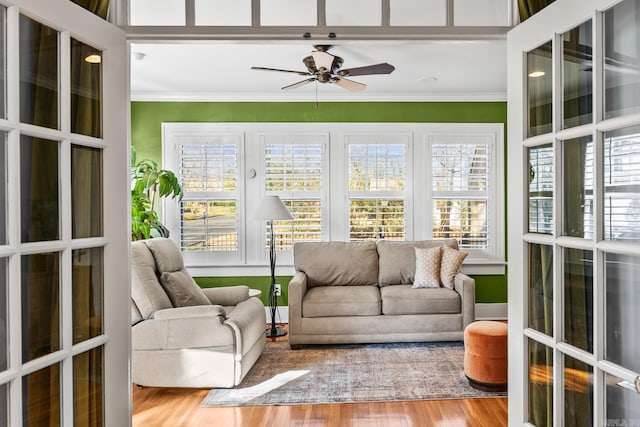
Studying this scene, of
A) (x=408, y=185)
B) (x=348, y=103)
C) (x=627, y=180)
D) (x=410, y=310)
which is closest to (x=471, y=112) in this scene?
(x=408, y=185)

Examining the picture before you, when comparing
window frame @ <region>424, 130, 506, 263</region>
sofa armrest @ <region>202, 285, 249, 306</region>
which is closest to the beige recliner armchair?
sofa armrest @ <region>202, 285, 249, 306</region>

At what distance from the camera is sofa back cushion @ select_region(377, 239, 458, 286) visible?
4.66 meters

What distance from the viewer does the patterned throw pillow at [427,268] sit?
4.39 metres

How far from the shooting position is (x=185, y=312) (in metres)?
3.11

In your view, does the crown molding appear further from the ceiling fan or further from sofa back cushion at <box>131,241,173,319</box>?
sofa back cushion at <box>131,241,173,319</box>

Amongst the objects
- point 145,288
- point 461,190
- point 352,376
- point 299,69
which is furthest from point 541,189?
point 461,190

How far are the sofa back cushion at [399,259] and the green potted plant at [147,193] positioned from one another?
244cm

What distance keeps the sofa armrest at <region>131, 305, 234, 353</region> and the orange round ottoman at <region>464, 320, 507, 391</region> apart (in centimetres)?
183

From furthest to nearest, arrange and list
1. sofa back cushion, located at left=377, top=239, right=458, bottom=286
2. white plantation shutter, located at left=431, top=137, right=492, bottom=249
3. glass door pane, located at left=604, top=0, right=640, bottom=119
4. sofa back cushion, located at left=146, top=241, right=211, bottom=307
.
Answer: white plantation shutter, located at left=431, top=137, right=492, bottom=249, sofa back cushion, located at left=377, top=239, right=458, bottom=286, sofa back cushion, located at left=146, top=241, right=211, bottom=307, glass door pane, located at left=604, top=0, right=640, bottom=119

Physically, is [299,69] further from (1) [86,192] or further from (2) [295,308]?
(1) [86,192]

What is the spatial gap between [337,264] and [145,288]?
2132mm

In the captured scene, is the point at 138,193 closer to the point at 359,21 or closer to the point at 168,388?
the point at 168,388

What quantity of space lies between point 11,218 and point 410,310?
3562 mm

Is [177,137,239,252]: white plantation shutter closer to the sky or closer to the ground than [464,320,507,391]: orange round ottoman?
closer to the sky
